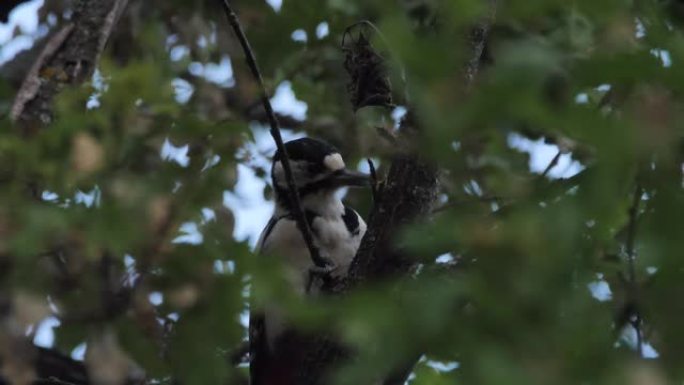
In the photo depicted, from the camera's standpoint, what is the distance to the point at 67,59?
14.9 ft

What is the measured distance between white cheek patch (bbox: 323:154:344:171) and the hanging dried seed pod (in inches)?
44.5

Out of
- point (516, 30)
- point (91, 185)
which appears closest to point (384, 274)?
point (91, 185)

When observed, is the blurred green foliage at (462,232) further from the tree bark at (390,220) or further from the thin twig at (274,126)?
the thin twig at (274,126)

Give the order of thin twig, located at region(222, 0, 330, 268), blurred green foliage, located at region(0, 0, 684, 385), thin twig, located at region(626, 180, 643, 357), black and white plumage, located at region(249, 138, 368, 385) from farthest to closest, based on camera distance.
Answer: black and white plumage, located at region(249, 138, 368, 385), thin twig, located at region(222, 0, 330, 268), thin twig, located at region(626, 180, 643, 357), blurred green foliage, located at region(0, 0, 684, 385)

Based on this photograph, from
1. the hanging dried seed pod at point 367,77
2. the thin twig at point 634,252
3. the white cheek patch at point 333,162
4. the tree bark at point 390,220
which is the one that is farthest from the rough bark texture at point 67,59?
the thin twig at point 634,252

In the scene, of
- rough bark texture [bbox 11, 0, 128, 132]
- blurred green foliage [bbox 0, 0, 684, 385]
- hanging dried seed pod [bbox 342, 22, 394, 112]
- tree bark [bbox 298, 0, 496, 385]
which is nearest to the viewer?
blurred green foliage [bbox 0, 0, 684, 385]

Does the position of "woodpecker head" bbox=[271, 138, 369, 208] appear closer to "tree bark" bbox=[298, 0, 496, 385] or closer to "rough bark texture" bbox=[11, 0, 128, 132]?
"rough bark texture" bbox=[11, 0, 128, 132]

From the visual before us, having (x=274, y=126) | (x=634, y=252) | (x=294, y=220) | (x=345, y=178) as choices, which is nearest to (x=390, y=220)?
(x=274, y=126)

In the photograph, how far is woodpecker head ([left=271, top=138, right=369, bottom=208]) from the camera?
4797 millimetres

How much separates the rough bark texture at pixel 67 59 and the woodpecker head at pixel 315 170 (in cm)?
79

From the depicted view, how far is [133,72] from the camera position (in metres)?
3.56

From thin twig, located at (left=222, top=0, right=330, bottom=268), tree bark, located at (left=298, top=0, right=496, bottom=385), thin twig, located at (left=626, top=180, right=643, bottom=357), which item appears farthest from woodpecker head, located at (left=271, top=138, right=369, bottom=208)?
thin twig, located at (left=626, top=180, right=643, bottom=357)

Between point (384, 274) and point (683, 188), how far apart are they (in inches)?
48.6

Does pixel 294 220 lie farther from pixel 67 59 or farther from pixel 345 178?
pixel 67 59
